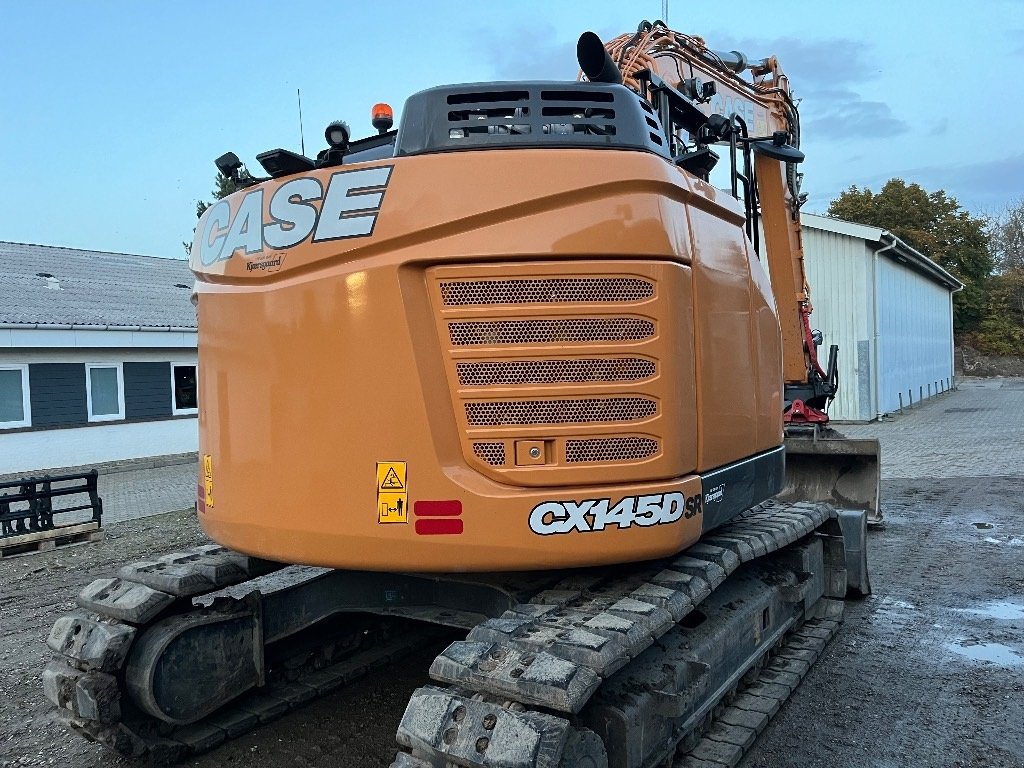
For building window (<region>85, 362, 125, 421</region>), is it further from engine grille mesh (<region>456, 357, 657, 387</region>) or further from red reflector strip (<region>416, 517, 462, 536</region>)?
engine grille mesh (<region>456, 357, 657, 387</region>)

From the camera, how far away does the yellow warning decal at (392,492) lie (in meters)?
3.21

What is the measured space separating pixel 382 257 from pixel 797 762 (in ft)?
9.28

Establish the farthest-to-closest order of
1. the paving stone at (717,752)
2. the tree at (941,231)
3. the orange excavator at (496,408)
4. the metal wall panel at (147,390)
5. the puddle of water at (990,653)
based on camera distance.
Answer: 1. the tree at (941,231)
2. the metal wall panel at (147,390)
3. the puddle of water at (990,653)
4. the paving stone at (717,752)
5. the orange excavator at (496,408)

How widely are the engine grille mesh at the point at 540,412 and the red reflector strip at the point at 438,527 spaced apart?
363 millimetres

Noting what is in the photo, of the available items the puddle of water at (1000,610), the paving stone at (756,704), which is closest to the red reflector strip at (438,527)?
the paving stone at (756,704)

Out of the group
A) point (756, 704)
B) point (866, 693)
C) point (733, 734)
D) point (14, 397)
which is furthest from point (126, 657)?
point (14, 397)

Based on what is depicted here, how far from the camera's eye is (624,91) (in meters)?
3.45

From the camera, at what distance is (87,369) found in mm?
16219

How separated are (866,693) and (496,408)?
2.90 m

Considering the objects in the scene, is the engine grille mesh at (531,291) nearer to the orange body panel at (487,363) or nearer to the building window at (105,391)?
the orange body panel at (487,363)

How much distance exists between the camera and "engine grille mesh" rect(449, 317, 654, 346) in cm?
316

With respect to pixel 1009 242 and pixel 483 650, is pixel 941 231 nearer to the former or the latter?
pixel 1009 242

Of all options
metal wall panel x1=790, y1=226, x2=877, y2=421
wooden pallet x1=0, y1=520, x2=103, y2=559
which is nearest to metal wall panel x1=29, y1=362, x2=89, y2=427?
wooden pallet x1=0, y1=520, x2=103, y2=559

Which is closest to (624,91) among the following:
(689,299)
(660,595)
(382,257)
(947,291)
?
(689,299)
